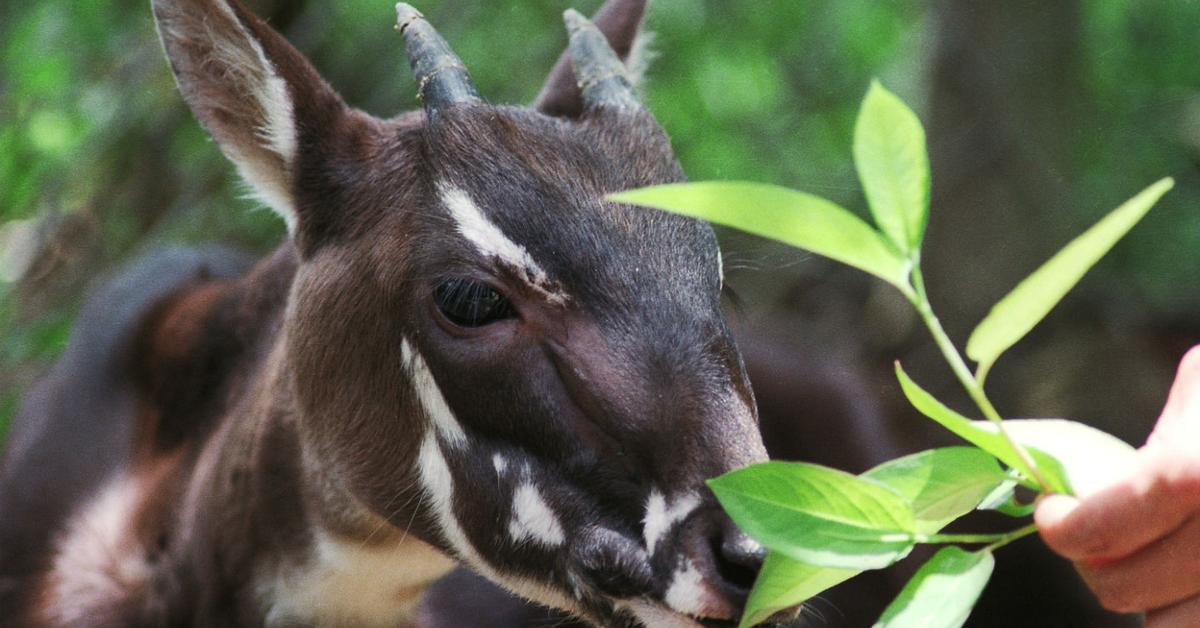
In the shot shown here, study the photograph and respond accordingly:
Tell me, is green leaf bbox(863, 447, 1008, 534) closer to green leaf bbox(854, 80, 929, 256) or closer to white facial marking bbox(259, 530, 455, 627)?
green leaf bbox(854, 80, 929, 256)

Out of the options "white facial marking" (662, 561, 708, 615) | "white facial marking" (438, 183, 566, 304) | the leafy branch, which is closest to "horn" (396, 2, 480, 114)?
"white facial marking" (438, 183, 566, 304)

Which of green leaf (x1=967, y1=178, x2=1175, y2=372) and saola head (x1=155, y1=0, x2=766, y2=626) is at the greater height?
green leaf (x1=967, y1=178, x2=1175, y2=372)

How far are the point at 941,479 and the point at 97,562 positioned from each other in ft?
8.02

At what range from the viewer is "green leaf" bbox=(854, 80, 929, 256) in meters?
1.41

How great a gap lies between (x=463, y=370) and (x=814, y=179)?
172 inches

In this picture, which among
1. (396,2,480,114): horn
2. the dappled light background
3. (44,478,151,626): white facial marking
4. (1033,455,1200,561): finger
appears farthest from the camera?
the dappled light background

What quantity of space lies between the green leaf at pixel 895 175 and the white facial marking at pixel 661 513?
0.67 m

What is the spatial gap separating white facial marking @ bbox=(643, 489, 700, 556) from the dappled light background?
2.40 m

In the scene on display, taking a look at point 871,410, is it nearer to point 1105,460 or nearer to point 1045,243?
point 1045,243

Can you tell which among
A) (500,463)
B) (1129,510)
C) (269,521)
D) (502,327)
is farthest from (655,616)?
(269,521)

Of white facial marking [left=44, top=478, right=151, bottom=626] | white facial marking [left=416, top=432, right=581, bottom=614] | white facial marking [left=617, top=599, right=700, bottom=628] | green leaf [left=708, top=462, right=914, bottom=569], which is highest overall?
green leaf [left=708, top=462, right=914, bottom=569]

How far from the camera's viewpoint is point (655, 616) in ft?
6.77

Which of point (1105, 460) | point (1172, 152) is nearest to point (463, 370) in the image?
point (1105, 460)

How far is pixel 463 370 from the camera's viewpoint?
2.31 m
